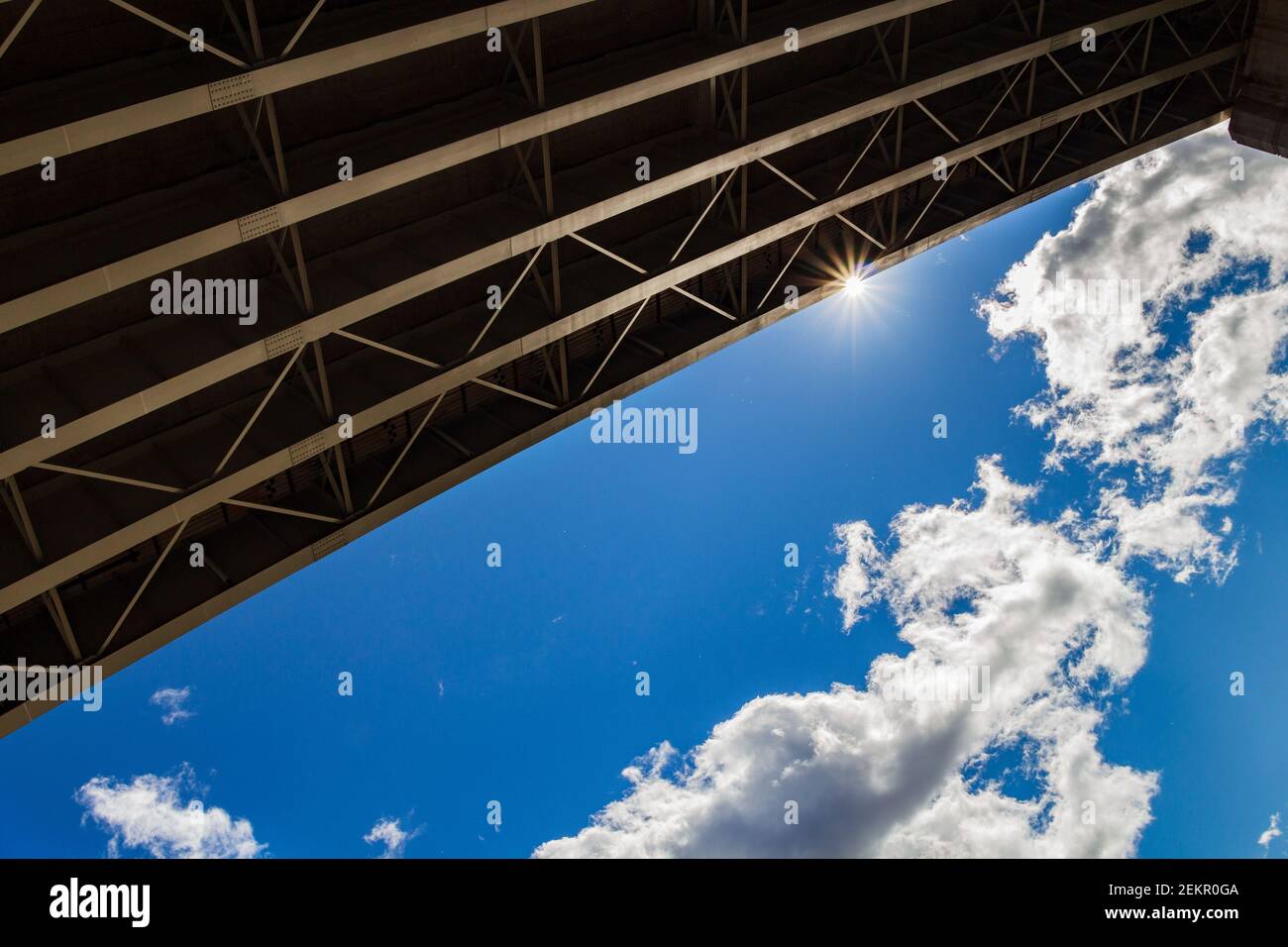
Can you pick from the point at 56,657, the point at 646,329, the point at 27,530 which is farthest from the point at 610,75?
the point at 56,657

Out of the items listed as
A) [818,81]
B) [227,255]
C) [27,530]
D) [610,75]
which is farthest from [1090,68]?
[27,530]


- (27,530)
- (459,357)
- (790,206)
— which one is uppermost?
(790,206)

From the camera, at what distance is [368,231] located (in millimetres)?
17078

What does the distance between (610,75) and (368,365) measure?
5972mm

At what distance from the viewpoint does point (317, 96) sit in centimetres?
1530

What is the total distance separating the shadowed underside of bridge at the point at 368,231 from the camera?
1317cm

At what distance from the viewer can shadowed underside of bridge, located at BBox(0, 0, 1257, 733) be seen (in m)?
13.2

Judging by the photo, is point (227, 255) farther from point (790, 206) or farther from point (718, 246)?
point (790, 206)

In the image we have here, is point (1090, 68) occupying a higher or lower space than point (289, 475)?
higher

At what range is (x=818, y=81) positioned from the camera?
2122cm

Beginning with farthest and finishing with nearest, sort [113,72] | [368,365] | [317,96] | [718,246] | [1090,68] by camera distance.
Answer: [1090,68] < [718,246] < [368,365] < [317,96] < [113,72]

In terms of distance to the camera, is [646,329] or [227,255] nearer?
[227,255]

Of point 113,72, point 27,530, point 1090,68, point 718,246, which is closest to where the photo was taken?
point 113,72

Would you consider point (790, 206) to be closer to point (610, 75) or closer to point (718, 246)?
point (718, 246)
